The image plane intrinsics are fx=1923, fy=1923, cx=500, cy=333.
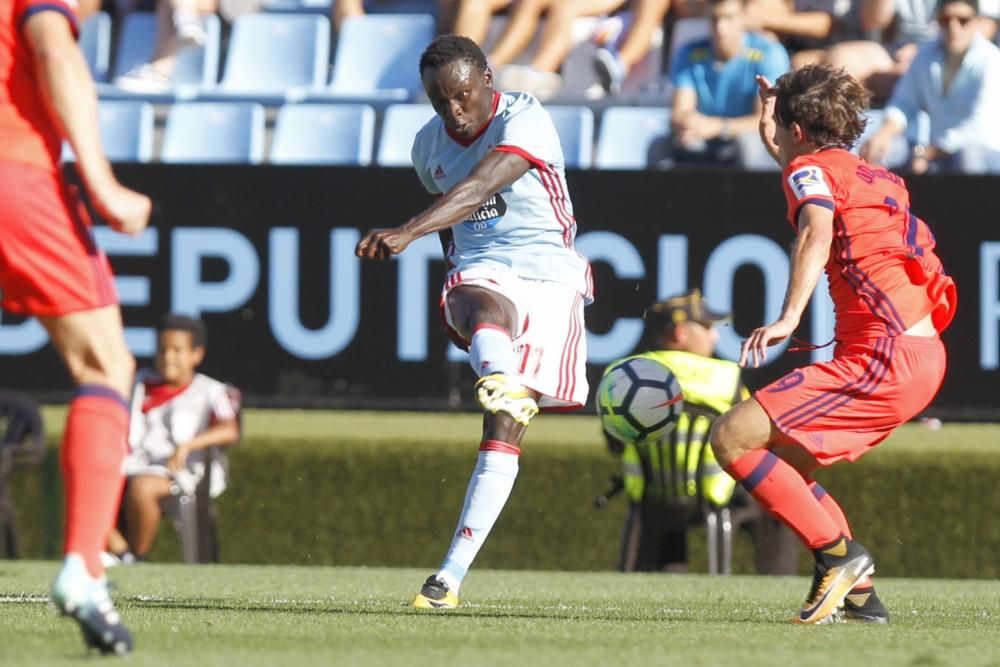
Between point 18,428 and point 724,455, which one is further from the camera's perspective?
point 18,428

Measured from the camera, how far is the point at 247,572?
29.2ft

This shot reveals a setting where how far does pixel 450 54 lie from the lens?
20.7 ft

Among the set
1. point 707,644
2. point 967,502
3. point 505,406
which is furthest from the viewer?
A: point 967,502

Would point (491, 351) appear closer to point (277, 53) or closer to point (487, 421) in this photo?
point (487, 421)

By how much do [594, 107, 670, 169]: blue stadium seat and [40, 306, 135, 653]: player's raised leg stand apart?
7.25m

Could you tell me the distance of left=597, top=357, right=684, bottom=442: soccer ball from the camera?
7.46 m

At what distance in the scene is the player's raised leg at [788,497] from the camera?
5.77 metres

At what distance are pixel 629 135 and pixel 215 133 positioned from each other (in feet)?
8.52

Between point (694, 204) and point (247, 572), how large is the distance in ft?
11.0

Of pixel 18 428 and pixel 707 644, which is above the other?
pixel 707 644

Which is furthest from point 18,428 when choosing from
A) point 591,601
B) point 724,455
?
point 724,455

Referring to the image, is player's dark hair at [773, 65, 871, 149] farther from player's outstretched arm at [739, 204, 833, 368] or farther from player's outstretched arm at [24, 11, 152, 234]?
player's outstretched arm at [24, 11, 152, 234]

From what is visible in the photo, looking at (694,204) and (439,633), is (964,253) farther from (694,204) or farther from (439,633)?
(439,633)

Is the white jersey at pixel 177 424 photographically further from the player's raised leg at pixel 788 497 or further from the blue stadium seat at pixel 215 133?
the player's raised leg at pixel 788 497
